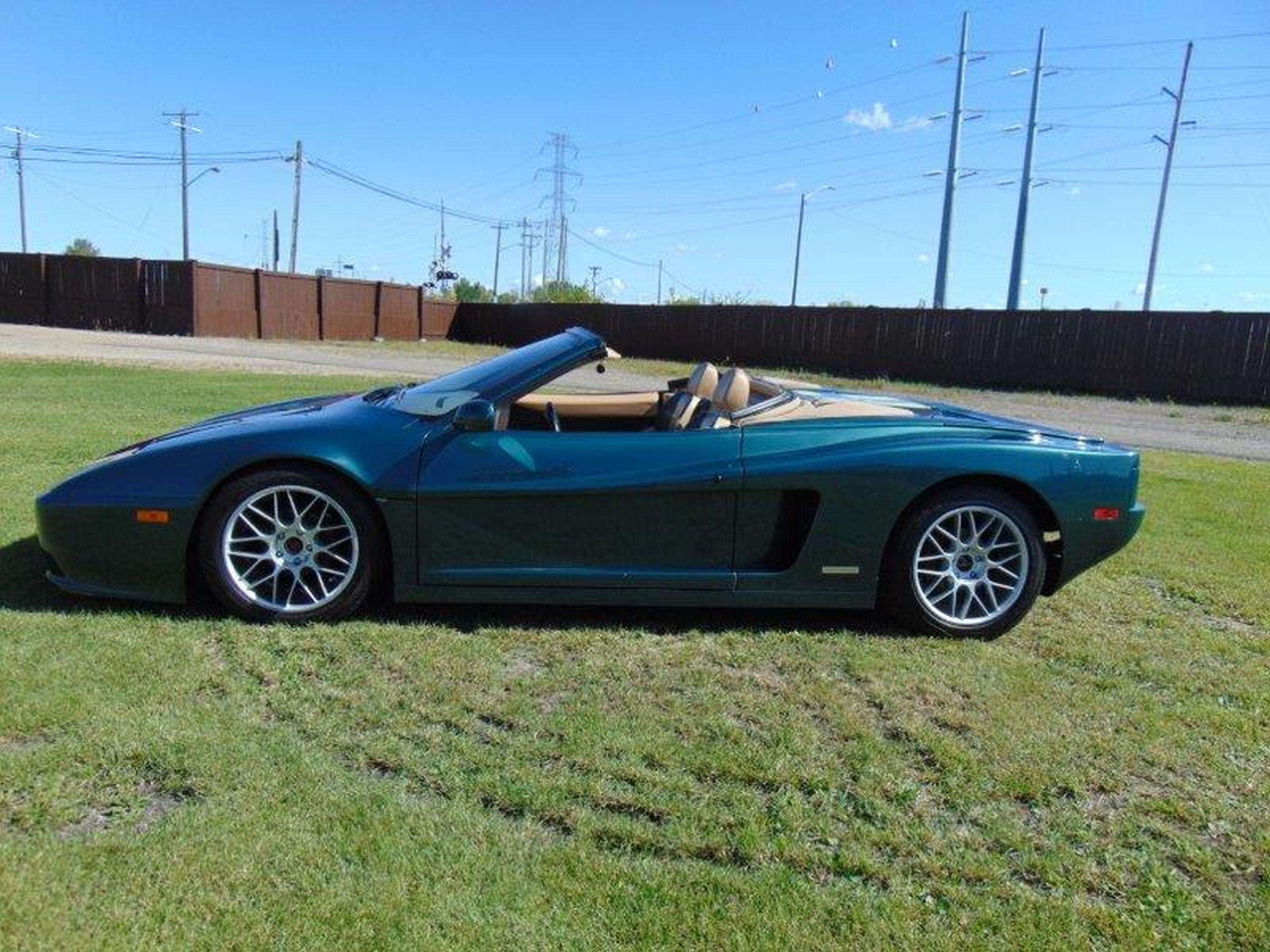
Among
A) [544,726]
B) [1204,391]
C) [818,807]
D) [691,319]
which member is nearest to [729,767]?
[818,807]

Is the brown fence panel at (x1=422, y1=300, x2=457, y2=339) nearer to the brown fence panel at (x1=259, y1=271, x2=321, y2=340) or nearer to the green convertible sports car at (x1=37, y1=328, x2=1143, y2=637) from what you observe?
the brown fence panel at (x1=259, y1=271, x2=321, y2=340)

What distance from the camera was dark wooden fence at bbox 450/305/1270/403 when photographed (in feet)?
65.6

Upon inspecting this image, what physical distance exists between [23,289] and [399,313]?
43.4 ft

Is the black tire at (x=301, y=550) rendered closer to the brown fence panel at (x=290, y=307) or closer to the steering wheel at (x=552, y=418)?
the steering wheel at (x=552, y=418)

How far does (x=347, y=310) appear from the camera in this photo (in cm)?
3591

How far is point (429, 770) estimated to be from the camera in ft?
8.59

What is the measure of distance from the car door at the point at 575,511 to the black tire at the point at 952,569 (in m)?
0.71

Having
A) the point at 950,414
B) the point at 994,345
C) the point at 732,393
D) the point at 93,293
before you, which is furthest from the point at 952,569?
the point at 93,293

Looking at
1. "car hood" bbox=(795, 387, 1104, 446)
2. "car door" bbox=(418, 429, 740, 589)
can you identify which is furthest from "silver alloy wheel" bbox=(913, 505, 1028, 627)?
"car door" bbox=(418, 429, 740, 589)

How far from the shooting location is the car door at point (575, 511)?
3.63m

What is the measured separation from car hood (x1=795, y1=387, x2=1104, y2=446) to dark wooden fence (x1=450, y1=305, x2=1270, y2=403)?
1863cm

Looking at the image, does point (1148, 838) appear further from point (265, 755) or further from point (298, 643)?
point (298, 643)

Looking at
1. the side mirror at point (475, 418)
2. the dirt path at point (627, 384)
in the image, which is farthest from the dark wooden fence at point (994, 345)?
the side mirror at point (475, 418)

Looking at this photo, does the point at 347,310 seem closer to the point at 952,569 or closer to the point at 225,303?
the point at 225,303
